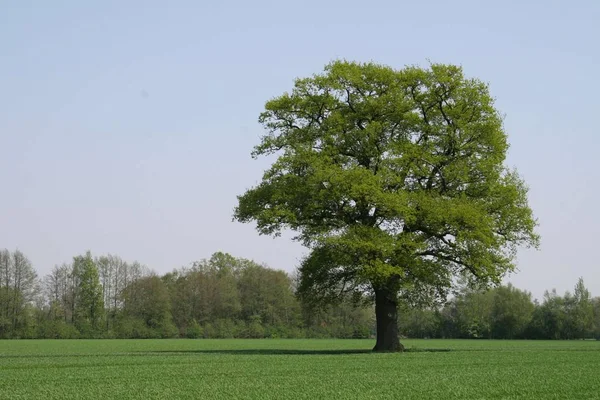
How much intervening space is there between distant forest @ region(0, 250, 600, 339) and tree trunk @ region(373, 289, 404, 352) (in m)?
57.7

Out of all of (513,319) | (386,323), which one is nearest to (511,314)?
(513,319)

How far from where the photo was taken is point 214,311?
4427 inches

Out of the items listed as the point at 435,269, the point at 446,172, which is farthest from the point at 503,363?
the point at 446,172

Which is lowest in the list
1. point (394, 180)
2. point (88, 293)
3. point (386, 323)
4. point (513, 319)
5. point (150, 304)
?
point (513, 319)

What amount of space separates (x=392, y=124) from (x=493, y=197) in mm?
7062

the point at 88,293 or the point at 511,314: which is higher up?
the point at 88,293

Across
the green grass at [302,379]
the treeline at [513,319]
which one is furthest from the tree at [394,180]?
the treeline at [513,319]

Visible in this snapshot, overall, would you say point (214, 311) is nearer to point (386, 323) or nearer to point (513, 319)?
point (513, 319)

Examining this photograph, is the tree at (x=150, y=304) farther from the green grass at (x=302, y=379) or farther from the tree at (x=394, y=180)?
the green grass at (x=302, y=379)

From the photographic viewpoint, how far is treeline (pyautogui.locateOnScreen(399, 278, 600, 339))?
101 m

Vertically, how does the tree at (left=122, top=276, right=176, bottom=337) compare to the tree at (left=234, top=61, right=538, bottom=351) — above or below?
below

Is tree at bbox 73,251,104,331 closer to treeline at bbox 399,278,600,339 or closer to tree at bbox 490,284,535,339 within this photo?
treeline at bbox 399,278,600,339

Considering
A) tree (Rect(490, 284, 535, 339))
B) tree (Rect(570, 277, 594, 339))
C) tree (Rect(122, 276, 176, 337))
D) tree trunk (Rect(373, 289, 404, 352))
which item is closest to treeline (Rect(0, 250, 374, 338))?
tree (Rect(122, 276, 176, 337))

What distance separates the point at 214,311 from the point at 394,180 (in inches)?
3099
